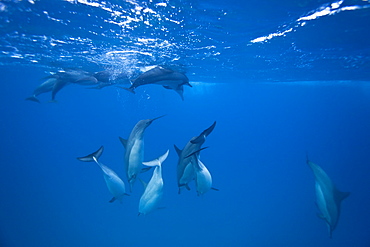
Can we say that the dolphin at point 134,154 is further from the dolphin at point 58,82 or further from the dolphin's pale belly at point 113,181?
the dolphin at point 58,82

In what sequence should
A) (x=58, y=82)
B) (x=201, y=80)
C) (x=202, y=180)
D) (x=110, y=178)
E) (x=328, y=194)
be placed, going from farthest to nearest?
(x=201, y=80), (x=58, y=82), (x=110, y=178), (x=328, y=194), (x=202, y=180)

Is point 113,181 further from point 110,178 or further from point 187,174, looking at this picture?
point 187,174

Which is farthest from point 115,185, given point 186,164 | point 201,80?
point 201,80

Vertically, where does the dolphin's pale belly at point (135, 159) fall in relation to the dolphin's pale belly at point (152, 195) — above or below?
above

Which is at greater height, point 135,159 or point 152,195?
point 135,159

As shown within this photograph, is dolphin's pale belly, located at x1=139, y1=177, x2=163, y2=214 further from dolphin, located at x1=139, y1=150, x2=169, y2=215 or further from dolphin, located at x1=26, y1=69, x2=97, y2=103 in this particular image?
dolphin, located at x1=26, y1=69, x2=97, y2=103

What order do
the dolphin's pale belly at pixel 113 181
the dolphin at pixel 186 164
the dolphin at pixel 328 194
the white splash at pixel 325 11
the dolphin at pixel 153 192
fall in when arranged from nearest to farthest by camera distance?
the dolphin at pixel 186 164 → the dolphin at pixel 328 194 → the dolphin's pale belly at pixel 113 181 → the dolphin at pixel 153 192 → the white splash at pixel 325 11

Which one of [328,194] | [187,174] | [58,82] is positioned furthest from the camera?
[58,82]

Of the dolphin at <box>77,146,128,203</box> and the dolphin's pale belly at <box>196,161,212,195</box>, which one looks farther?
the dolphin at <box>77,146,128,203</box>

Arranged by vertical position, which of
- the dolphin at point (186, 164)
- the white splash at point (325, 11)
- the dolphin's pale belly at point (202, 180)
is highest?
the white splash at point (325, 11)

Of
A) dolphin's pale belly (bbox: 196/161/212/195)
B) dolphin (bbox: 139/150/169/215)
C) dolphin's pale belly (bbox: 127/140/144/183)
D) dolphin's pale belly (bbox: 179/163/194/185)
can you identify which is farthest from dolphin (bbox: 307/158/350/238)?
dolphin's pale belly (bbox: 127/140/144/183)

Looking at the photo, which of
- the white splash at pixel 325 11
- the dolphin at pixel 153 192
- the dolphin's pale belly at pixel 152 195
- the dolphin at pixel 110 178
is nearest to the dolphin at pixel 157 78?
the dolphin at pixel 110 178

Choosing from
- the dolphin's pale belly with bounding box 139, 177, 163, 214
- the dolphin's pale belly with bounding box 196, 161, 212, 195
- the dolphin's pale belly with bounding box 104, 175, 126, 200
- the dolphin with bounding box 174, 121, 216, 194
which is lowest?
A: the dolphin's pale belly with bounding box 139, 177, 163, 214

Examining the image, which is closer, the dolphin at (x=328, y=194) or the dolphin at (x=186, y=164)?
the dolphin at (x=186, y=164)
